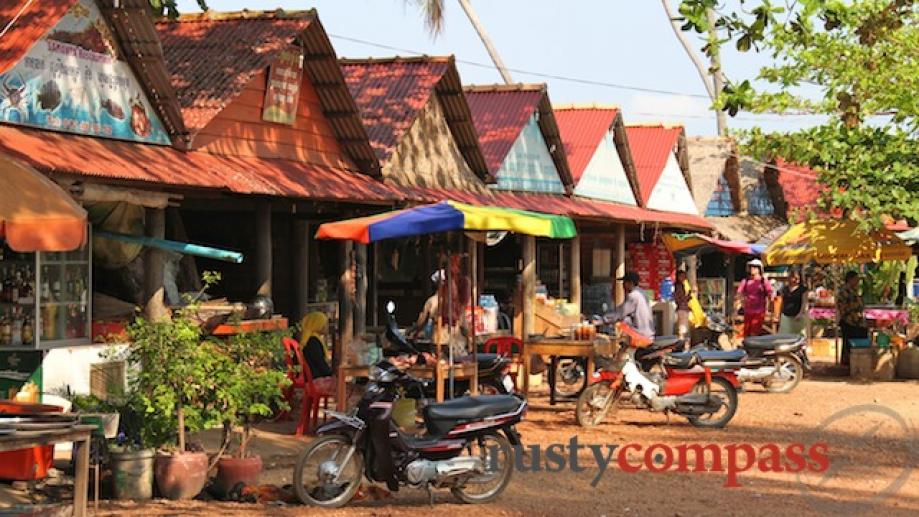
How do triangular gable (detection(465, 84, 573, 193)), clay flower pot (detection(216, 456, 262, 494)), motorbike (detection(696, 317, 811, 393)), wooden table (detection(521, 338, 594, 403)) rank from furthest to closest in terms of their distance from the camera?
triangular gable (detection(465, 84, 573, 193))
motorbike (detection(696, 317, 811, 393))
wooden table (detection(521, 338, 594, 403))
clay flower pot (detection(216, 456, 262, 494))

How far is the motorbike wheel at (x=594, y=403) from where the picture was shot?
1470 cm

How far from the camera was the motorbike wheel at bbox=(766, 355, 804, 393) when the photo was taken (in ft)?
61.4

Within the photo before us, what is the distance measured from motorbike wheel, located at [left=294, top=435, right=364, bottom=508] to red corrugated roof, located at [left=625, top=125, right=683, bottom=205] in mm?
19384

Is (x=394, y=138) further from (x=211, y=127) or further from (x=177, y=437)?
(x=177, y=437)

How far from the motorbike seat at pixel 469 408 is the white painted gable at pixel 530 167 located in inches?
451

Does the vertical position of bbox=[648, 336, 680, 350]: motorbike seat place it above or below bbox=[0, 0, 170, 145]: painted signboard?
below

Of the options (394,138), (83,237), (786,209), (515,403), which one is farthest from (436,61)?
(786,209)

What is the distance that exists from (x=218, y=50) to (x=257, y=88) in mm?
675

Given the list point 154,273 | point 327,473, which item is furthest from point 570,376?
point 327,473

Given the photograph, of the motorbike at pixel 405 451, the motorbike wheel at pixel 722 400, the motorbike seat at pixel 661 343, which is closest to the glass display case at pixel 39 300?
the motorbike at pixel 405 451

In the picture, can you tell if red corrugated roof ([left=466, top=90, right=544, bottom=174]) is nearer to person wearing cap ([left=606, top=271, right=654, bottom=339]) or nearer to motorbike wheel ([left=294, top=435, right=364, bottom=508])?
person wearing cap ([left=606, top=271, right=654, bottom=339])

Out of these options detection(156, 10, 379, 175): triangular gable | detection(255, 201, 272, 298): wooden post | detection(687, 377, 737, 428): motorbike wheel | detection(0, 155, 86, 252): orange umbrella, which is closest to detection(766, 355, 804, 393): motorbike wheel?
detection(687, 377, 737, 428): motorbike wheel

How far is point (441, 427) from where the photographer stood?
10109mm

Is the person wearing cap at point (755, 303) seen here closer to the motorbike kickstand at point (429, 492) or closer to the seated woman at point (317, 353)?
the seated woman at point (317, 353)
